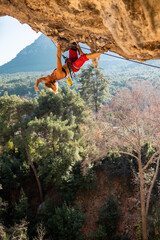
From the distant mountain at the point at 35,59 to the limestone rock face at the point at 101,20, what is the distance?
5150 inches

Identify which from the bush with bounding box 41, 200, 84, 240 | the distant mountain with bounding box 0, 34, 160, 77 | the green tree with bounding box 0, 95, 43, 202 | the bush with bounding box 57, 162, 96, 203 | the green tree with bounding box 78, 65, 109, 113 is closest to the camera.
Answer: the bush with bounding box 41, 200, 84, 240

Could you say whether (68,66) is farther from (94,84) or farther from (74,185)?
(94,84)

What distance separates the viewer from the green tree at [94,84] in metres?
20.4

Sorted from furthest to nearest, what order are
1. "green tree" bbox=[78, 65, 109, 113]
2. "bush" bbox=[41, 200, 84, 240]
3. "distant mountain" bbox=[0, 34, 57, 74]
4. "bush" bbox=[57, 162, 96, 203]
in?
"distant mountain" bbox=[0, 34, 57, 74], "green tree" bbox=[78, 65, 109, 113], "bush" bbox=[57, 162, 96, 203], "bush" bbox=[41, 200, 84, 240]

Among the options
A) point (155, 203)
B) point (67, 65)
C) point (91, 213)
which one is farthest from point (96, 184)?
point (67, 65)

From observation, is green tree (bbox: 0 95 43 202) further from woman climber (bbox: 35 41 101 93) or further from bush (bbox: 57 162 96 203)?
woman climber (bbox: 35 41 101 93)

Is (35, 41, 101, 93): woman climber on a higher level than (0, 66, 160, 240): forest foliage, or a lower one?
higher

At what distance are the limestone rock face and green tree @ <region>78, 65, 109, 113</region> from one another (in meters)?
17.2

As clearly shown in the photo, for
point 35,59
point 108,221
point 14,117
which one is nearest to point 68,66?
point 14,117

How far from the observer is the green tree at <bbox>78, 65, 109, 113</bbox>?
20422 millimetres

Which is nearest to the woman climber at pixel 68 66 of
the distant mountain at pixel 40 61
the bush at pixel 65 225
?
the bush at pixel 65 225

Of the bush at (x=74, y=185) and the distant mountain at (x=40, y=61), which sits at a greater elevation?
the distant mountain at (x=40, y=61)

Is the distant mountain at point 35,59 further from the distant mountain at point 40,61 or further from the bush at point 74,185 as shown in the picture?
the bush at point 74,185

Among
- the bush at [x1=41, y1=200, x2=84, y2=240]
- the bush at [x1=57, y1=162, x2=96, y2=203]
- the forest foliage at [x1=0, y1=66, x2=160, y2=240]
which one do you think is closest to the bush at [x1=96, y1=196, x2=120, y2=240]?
the forest foliage at [x1=0, y1=66, x2=160, y2=240]
